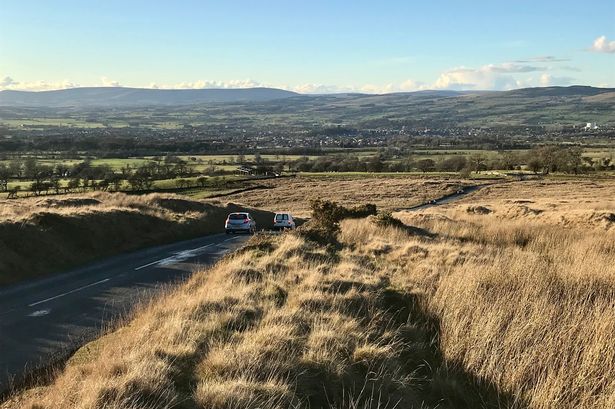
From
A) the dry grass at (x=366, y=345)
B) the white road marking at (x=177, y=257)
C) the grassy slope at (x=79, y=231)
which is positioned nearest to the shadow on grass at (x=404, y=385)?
the dry grass at (x=366, y=345)

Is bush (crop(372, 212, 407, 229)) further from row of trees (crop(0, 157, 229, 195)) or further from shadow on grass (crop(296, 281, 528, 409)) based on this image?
row of trees (crop(0, 157, 229, 195))

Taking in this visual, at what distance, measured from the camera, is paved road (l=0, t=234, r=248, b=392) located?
29.6ft

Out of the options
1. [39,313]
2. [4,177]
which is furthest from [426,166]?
[39,313]

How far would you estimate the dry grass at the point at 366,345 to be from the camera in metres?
5.36

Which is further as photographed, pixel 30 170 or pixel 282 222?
pixel 30 170

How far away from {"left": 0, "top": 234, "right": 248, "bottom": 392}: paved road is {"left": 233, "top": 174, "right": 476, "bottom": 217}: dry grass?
42.9m

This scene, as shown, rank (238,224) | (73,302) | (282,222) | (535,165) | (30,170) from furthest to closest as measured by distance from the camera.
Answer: (535,165) < (30,170) < (282,222) < (238,224) < (73,302)

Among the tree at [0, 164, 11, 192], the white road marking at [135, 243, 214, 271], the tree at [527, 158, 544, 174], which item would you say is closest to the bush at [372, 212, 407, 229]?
the white road marking at [135, 243, 214, 271]

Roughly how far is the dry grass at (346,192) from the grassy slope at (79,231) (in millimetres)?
28156

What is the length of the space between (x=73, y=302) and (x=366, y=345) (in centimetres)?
881

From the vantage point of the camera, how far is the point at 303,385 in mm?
5660

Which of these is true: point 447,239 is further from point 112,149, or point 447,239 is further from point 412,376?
point 112,149

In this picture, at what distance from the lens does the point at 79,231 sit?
909 inches

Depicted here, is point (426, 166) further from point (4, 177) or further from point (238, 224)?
point (238, 224)
